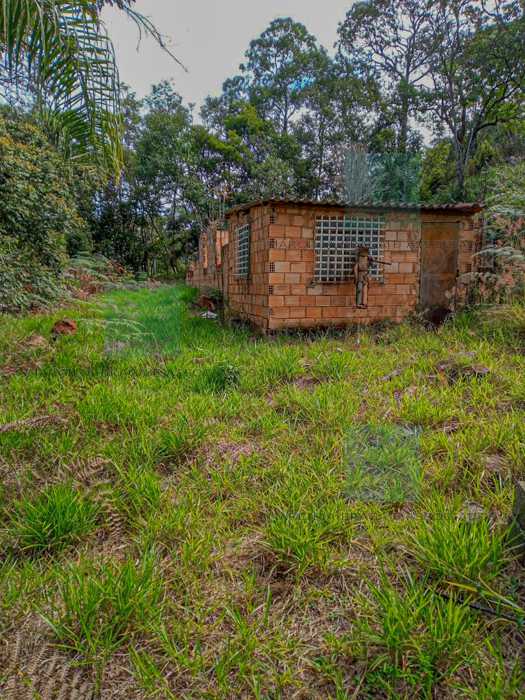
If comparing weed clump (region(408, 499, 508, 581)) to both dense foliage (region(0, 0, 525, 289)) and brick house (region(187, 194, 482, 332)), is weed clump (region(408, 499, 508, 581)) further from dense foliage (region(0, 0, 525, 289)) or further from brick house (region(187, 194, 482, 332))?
dense foliage (region(0, 0, 525, 289))

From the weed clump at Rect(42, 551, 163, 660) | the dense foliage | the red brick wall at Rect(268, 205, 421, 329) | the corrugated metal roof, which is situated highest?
the dense foliage

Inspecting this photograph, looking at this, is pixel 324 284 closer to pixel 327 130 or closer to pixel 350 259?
pixel 350 259

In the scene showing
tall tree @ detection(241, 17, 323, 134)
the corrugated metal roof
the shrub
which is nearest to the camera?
the shrub

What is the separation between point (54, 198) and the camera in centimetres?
852

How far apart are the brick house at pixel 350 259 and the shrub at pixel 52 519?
4.47m

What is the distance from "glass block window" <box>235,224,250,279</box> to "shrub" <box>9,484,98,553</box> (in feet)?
18.7

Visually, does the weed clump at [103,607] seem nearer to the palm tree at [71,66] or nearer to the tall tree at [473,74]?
the palm tree at [71,66]

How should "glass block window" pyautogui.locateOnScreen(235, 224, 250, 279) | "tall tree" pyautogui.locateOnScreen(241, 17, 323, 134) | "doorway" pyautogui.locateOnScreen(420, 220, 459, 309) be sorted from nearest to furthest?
1. "doorway" pyautogui.locateOnScreen(420, 220, 459, 309)
2. "glass block window" pyautogui.locateOnScreen(235, 224, 250, 279)
3. "tall tree" pyautogui.locateOnScreen(241, 17, 323, 134)

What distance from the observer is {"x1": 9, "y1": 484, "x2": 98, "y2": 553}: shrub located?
193 centimetres

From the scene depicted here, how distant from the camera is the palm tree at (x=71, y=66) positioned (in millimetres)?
2594

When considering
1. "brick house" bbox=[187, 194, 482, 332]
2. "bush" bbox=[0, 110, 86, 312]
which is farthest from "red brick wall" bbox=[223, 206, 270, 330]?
"bush" bbox=[0, 110, 86, 312]

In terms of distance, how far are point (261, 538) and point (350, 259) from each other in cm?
532

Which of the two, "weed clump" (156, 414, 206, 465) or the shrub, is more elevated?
"weed clump" (156, 414, 206, 465)

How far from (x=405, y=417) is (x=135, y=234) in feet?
83.6
